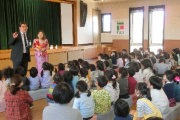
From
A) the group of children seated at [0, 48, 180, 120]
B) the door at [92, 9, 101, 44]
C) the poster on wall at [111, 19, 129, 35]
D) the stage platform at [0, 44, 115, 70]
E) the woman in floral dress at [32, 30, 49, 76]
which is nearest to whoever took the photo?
the group of children seated at [0, 48, 180, 120]

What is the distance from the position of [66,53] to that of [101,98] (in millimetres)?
5735

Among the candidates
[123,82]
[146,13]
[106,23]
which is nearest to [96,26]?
[106,23]

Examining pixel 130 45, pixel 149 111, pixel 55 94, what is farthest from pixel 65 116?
pixel 130 45

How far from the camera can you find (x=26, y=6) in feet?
27.2

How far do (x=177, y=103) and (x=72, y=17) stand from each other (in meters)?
6.69

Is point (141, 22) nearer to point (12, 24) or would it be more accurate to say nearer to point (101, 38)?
point (101, 38)

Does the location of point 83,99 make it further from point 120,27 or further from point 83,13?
point 120,27

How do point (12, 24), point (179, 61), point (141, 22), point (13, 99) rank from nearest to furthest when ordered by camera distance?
point (13, 99) < point (179, 61) < point (12, 24) < point (141, 22)

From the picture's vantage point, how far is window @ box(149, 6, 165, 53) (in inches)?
368

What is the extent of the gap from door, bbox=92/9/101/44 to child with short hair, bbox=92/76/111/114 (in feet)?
25.3

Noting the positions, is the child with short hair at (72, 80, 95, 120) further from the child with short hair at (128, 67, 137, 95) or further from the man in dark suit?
the man in dark suit

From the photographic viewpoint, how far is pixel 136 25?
10.2 metres

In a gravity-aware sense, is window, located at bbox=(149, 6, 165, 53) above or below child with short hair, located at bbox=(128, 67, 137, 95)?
above

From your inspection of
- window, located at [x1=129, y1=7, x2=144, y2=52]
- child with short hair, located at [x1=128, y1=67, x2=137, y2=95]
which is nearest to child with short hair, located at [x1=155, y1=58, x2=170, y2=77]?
child with short hair, located at [x1=128, y1=67, x2=137, y2=95]
